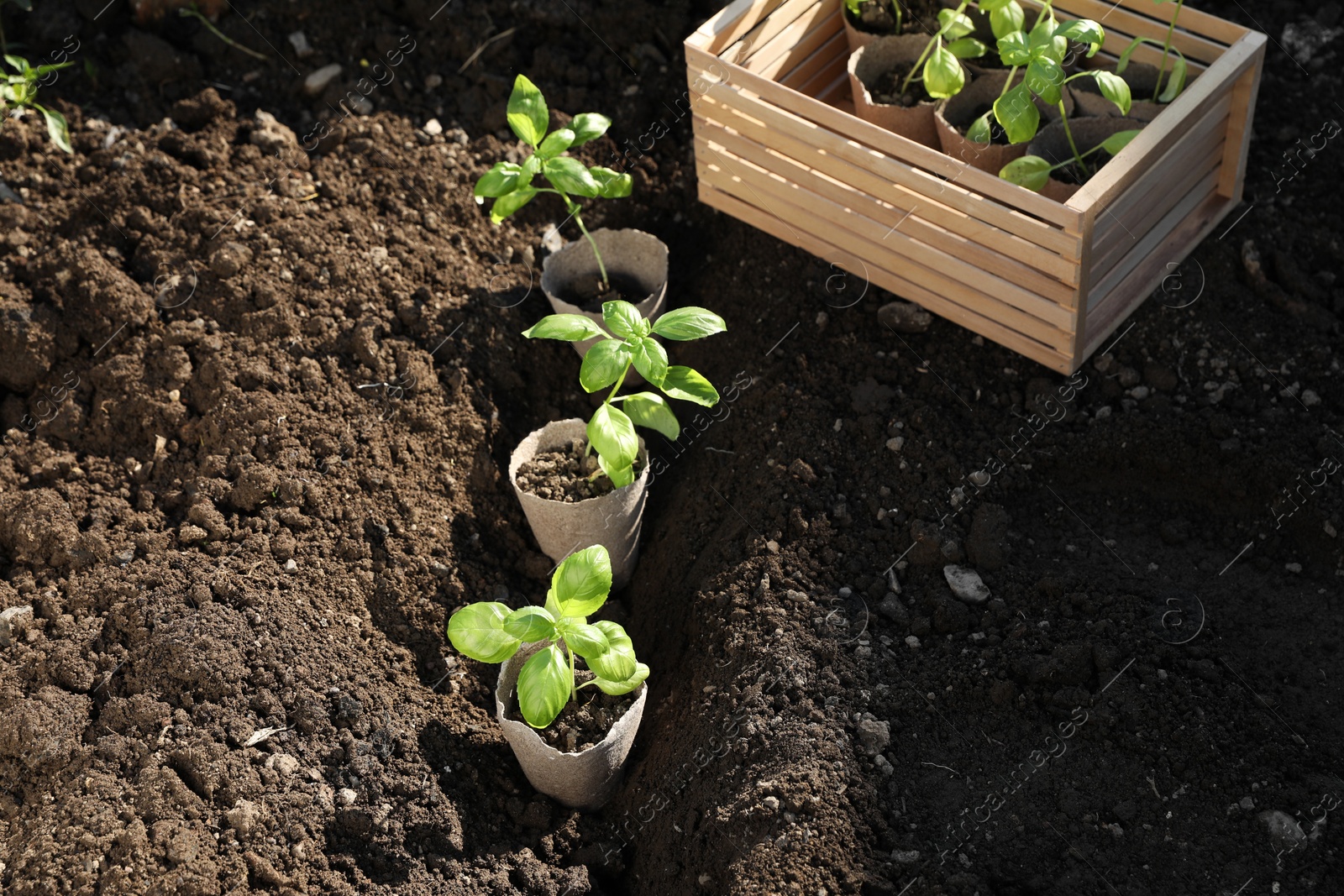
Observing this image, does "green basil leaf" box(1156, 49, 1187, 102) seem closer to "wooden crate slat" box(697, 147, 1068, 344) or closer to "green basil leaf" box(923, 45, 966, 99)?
"green basil leaf" box(923, 45, 966, 99)

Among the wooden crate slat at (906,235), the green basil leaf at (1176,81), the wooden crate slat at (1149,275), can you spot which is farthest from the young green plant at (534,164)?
the green basil leaf at (1176,81)

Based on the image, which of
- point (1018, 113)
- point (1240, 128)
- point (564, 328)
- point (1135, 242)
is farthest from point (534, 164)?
point (1240, 128)

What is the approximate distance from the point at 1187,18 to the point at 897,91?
0.78m

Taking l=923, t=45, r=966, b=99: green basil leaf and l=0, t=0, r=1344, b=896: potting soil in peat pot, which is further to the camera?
l=923, t=45, r=966, b=99: green basil leaf

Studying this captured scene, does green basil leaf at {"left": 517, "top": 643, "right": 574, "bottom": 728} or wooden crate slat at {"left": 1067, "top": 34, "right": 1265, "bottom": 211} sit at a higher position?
wooden crate slat at {"left": 1067, "top": 34, "right": 1265, "bottom": 211}

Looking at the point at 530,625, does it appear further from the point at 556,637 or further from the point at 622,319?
the point at 622,319

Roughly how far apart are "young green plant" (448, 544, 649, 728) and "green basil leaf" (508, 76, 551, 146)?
117 cm

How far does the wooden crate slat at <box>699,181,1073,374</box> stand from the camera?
3053mm

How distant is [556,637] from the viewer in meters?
2.45

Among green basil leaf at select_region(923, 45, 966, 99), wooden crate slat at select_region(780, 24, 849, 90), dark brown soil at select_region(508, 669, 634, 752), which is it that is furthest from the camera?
wooden crate slat at select_region(780, 24, 849, 90)

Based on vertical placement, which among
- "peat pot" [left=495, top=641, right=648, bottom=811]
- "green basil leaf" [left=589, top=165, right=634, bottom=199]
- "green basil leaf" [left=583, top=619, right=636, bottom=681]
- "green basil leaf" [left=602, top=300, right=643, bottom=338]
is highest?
"green basil leaf" [left=589, top=165, right=634, bottom=199]

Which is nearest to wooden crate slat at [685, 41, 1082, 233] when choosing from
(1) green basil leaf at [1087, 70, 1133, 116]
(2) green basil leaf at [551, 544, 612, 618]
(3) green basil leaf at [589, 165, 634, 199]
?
(1) green basil leaf at [1087, 70, 1133, 116]

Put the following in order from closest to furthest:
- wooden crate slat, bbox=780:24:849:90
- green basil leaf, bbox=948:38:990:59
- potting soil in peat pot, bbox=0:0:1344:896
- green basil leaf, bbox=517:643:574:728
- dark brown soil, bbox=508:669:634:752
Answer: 1. green basil leaf, bbox=517:643:574:728
2. potting soil in peat pot, bbox=0:0:1344:896
3. dark brown soil, bbox=508:669:634:752
4. green basil leaf, bbox=948:38:990:59
5. wooden crate slat, bbox=780:24:849:90

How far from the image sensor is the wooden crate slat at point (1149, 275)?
305cm
